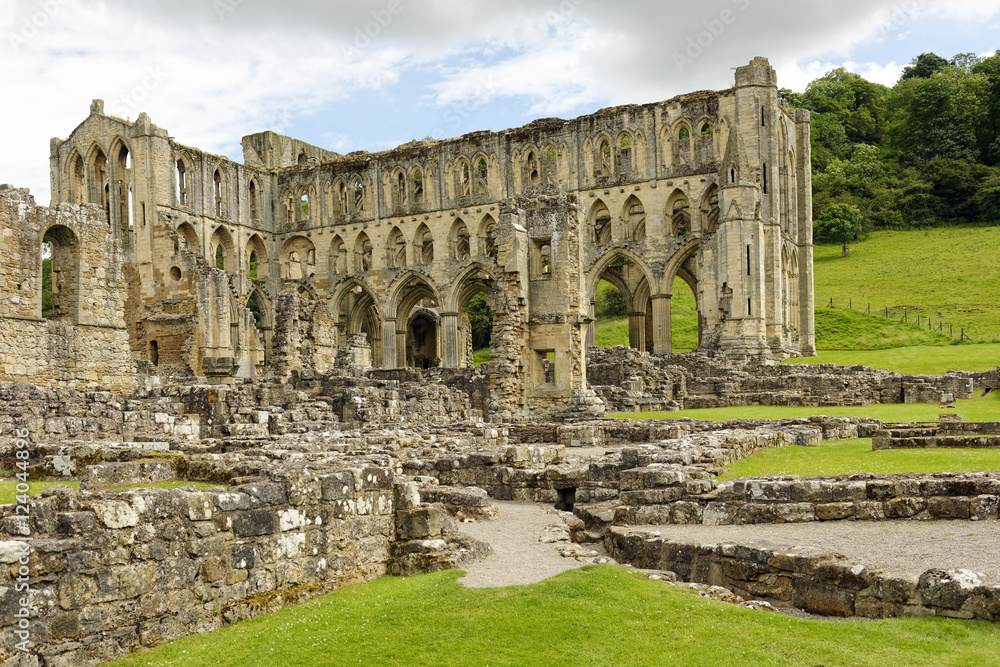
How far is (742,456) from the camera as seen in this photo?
1516 centimetres

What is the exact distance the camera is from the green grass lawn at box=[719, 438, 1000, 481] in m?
12.3

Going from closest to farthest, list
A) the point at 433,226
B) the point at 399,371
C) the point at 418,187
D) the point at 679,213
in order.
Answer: the point at 399,371 → the point at 679,213 → the point at 433,226 → the point at 418,187

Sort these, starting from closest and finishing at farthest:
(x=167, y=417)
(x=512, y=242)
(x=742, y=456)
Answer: (x=742, y=456)
(x=167, y=417)
(x=512, y=242)

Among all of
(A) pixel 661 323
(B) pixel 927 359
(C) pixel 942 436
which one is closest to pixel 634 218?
(A) pixel 661 323

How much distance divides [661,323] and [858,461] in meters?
31.2

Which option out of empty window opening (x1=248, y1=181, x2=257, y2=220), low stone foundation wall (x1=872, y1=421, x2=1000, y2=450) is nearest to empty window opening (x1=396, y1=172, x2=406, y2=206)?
empty window opening (x1=248, y1=181, x2=257, y2=220)

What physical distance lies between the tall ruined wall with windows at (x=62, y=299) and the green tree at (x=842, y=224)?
55488 millimetres

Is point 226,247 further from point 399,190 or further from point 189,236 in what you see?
point 399,190

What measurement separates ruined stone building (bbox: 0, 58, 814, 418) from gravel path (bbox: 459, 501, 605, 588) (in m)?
14.9

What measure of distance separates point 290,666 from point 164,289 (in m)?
39.9

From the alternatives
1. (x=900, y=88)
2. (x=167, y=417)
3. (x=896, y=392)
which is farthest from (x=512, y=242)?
(x=900, y=88)

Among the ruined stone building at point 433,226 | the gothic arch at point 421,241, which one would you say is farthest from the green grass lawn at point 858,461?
the gothic arch at point 421,241

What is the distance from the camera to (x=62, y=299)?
2336cm

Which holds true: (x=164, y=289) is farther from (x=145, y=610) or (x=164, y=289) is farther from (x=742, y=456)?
(x=145, y=610)
